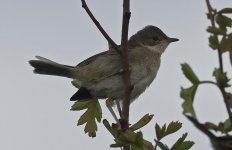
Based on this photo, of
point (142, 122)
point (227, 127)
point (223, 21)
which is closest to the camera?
point (227, 127)

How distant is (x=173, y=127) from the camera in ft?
9.18

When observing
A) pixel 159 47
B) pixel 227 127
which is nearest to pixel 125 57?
pixel 227 127

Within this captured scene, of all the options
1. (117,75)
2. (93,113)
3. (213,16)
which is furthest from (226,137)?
(117,75)

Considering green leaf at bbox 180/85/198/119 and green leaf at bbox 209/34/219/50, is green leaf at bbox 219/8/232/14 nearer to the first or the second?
green leaf at bbox 209/34/219/50

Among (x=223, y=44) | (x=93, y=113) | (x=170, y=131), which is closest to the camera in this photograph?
(x=223, y=44)

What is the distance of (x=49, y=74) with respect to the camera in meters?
5.25

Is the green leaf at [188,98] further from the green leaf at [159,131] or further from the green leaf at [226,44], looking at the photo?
the green leaf at [159,131]

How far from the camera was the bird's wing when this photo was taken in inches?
203

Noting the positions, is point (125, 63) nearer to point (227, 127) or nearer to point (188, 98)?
point (188, 98)

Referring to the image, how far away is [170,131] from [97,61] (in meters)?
2.76

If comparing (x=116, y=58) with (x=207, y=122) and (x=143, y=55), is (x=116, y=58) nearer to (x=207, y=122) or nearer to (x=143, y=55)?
(x=143, y=55)

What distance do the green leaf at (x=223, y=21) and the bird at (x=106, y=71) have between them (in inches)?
118

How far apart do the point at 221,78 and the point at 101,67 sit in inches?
146

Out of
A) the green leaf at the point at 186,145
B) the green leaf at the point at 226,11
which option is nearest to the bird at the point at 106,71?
the green leaf at the point at 186,145
